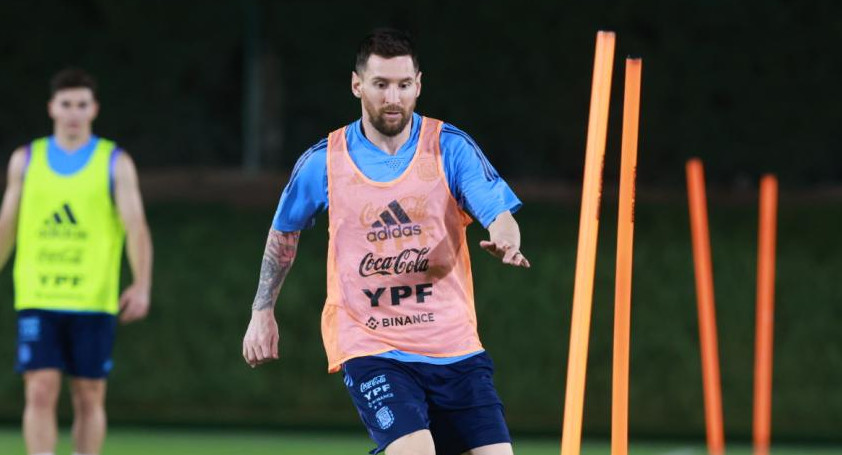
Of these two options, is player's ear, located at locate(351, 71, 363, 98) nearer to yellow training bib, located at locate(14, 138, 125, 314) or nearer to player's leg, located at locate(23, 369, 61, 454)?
yellow training bib, located at locate(14, 138, 125, 314)

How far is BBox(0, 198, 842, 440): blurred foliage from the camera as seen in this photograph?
581 inches

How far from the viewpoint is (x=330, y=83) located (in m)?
16.5

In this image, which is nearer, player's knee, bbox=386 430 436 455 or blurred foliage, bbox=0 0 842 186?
player's knee, bbox=386 430 436 455

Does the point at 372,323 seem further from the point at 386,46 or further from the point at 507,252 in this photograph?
the point at 386,46

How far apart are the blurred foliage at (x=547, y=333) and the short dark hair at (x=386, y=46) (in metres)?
9.31

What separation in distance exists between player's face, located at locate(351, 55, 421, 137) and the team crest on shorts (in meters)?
0.91

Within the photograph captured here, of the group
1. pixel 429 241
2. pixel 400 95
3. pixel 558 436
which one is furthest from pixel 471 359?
pixel 558 436

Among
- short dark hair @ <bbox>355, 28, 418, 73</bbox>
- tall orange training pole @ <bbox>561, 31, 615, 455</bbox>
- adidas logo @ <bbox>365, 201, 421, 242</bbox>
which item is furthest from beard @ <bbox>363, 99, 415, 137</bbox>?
tall orange training pole @ <bbox>561, 31, 615, 455</bbox>

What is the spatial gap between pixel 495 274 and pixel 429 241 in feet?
31.5

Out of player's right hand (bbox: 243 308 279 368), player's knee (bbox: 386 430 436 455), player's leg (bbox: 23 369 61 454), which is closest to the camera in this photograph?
player's knee (bbox: 386 430 436 455)

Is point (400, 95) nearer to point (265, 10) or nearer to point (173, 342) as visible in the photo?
point (173, 342)

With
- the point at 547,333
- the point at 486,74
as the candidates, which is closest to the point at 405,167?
the point at 547,333

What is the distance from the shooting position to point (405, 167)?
546cm

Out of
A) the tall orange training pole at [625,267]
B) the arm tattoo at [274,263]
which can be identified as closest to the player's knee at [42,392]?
the arm tattoo at [274,263]
